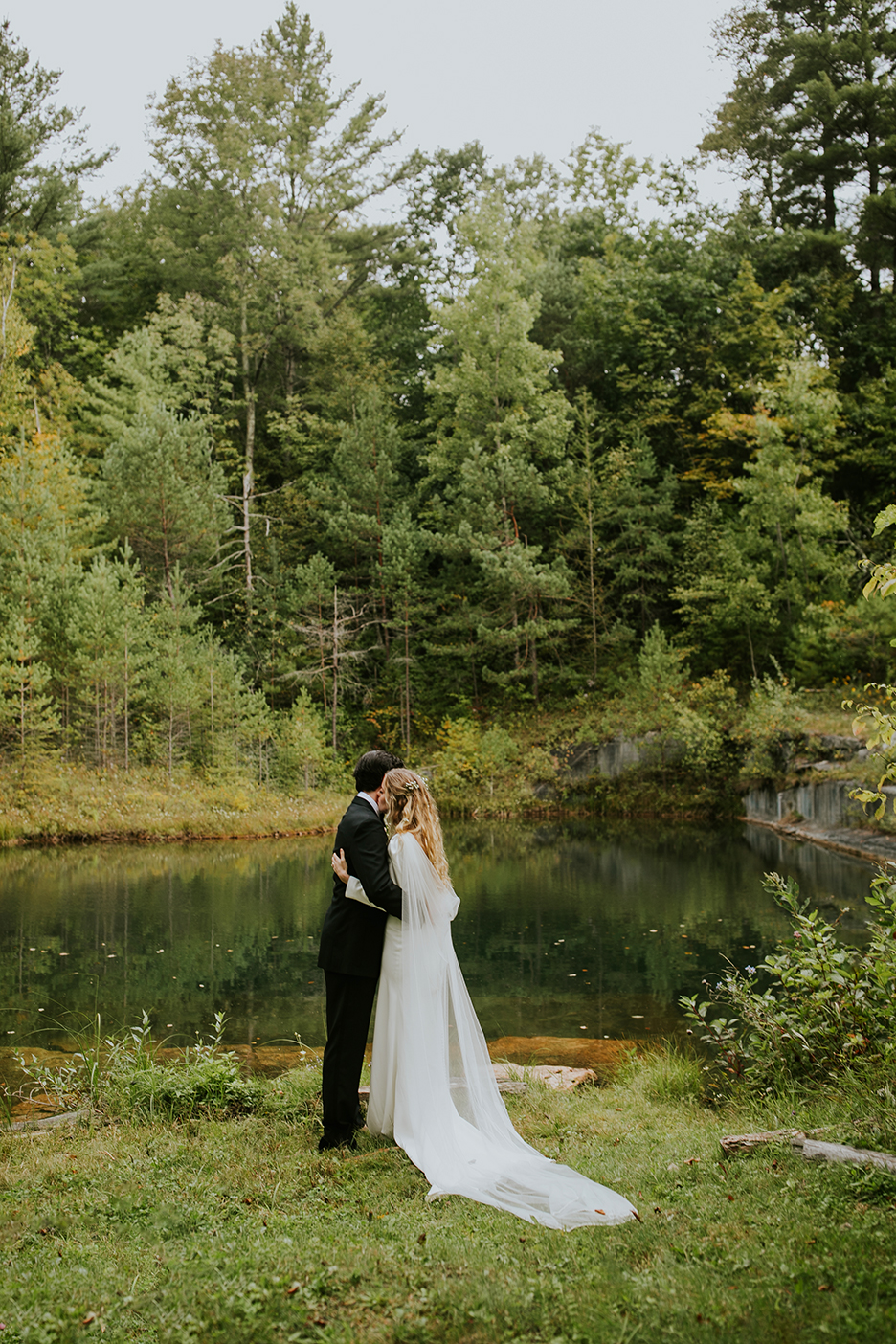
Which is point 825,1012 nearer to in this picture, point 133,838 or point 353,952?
point 353,952

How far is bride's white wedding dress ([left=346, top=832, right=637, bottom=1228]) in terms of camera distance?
13.1ft

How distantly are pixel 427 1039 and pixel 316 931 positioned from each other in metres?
6.82

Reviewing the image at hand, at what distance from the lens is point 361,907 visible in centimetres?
455

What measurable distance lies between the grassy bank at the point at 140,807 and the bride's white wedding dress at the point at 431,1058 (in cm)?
1639

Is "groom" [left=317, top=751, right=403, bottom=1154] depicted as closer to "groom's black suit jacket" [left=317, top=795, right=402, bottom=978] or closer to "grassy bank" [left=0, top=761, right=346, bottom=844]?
"groom's black suit jacket" [left=317, top=795, right=402, bottom=978]

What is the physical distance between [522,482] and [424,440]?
602 cm

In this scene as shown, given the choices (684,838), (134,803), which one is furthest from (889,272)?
(134,803)

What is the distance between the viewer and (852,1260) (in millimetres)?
2502

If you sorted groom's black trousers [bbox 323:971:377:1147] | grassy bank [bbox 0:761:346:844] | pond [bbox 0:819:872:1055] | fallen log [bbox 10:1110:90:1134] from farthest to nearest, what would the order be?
grassy bank [bbox 0:761:346:844] → pond [bbox 0:819:872:1055] → fallen log [bbox 10:1110:90:1134] → groom's black trousers [bbox 323:971:377:1147]

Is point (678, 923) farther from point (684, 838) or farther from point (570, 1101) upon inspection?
point (684, 838)

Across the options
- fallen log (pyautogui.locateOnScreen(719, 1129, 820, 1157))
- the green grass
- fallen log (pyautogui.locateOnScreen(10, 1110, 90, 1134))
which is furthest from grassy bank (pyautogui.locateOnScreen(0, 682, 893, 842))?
fallen log (pyautogui.locateOnScreen(10, 1110, 90, 1134))

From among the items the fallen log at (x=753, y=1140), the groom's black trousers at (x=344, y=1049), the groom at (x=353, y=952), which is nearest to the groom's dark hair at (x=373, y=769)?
the groom at (x=353, y=952)

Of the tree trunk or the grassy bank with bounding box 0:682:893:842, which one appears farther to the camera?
the tree trunk

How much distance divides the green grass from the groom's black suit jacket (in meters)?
0.82
